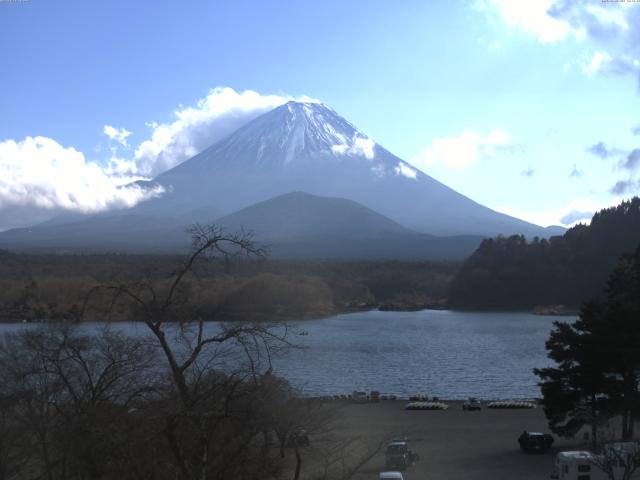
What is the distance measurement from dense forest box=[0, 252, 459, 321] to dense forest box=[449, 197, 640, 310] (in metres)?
4.51

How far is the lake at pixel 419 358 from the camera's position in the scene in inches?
612

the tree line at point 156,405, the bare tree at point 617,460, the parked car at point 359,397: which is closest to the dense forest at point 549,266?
the parked car at point 359,397

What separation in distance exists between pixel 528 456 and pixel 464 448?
36.0 inches

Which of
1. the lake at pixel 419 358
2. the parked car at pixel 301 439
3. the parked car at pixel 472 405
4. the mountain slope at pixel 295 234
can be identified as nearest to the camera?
the parked car at pixel 301 439

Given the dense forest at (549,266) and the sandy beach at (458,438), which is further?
the dense forest at (549,266)

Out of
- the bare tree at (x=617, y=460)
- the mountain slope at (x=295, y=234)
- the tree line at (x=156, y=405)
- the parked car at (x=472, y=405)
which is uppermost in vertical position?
the mountain slope at (x=295, y=234)

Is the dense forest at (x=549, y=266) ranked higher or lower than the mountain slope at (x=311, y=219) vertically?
lower

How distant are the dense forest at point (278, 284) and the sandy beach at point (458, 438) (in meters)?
3.58

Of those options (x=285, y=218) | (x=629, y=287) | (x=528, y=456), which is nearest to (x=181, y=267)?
(x=528, y=456)

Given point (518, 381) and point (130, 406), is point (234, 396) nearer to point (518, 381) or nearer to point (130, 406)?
point (130, 406)

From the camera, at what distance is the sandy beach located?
8.23 metres

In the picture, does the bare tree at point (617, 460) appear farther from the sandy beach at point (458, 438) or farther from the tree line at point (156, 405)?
the tree line at point (156, 405)

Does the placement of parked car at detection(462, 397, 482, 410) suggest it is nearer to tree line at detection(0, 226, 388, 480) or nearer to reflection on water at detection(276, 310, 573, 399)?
reflection on water at detection(276, 310, 573, 399)

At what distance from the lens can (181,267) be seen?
122 inches
